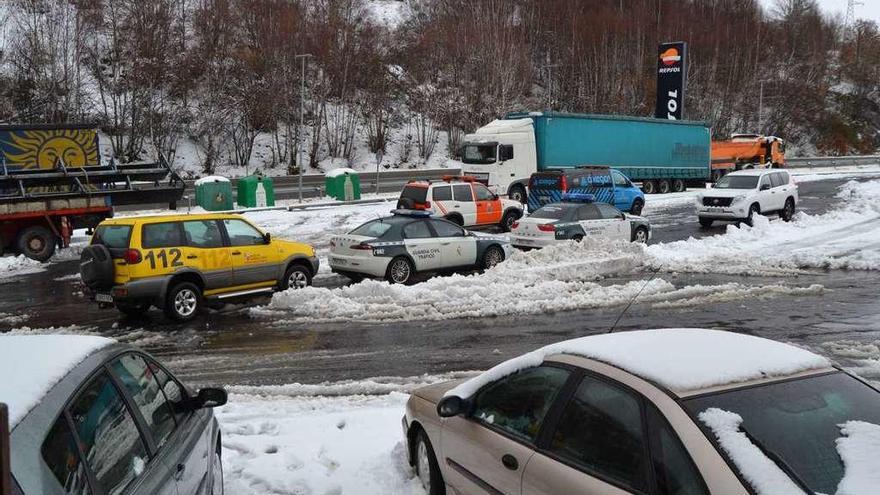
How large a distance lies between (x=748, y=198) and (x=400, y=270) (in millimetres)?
14334

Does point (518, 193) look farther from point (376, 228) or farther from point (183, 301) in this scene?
point (183, 301)

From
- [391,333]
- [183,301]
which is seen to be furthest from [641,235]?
[183,301]

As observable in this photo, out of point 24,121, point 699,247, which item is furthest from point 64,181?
point 24,121

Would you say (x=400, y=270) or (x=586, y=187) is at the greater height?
(x=586, y=187)

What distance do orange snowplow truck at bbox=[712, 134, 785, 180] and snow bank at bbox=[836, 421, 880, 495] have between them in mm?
44395

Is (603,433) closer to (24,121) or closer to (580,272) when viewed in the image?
(580,272)

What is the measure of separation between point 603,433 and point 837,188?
41.2 m

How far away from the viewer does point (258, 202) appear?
3134 centimetres

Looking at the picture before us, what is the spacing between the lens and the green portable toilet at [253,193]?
31.2m

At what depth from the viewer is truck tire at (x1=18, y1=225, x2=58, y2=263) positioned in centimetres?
1948

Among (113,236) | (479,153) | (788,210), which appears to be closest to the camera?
(113,236)

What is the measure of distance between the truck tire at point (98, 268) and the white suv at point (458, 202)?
38.2ft

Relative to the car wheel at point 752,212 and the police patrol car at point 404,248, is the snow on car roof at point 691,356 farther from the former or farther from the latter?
the car wheel at point 752,212

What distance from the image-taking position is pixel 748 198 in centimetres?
2442
